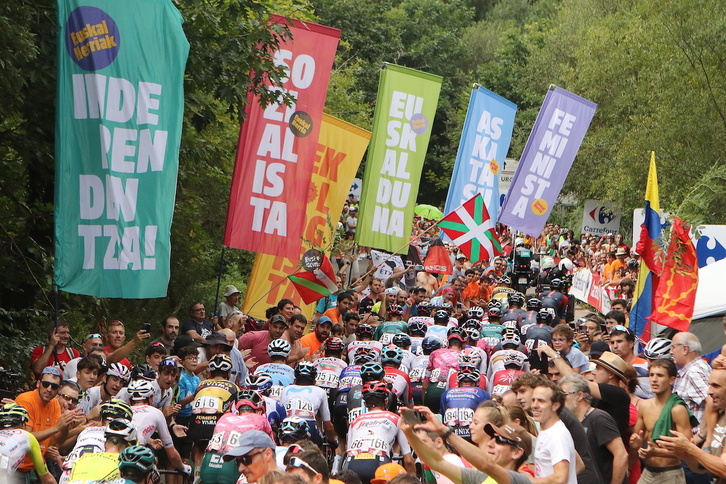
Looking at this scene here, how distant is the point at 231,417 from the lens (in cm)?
988

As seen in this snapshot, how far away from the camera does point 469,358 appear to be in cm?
1405

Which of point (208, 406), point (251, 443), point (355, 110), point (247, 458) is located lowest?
point (208, 406)

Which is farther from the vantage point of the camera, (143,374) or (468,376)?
(468,376)

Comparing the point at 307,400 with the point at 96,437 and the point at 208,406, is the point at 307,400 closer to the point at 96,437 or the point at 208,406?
the point at 208,406

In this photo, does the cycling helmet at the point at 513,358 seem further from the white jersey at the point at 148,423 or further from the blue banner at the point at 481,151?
the blue banner at the point at 481,151

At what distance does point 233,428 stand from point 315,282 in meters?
8.66

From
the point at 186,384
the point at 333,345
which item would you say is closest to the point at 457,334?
the point at 333,345

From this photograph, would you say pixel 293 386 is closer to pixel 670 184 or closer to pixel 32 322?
pixel 32 322

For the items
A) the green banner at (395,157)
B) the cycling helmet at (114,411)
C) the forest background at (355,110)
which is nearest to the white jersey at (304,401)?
the cycling helmet at (114,411)

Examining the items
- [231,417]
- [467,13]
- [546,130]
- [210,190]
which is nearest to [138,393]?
[231,417]

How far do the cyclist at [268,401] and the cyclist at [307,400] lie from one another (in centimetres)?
19

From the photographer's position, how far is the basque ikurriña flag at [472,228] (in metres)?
22.3

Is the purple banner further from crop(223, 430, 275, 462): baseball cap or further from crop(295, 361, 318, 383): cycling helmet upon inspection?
crop(223, 430, 275, 462): baseball cap

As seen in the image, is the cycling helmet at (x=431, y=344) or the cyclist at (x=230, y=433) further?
the cycling helmet at (x=431, y=344)
